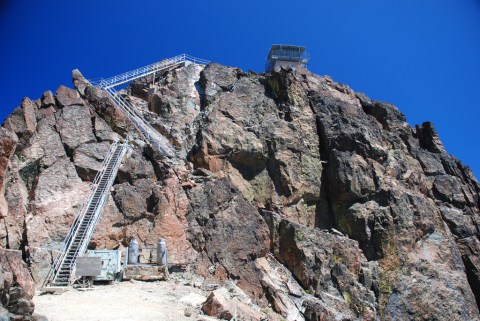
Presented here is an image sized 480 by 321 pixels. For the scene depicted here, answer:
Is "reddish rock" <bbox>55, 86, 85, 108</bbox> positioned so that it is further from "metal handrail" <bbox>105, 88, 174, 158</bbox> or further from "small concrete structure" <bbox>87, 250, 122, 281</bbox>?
"small concrete structure" <bbox>87, 250, 122, 281</bbox>

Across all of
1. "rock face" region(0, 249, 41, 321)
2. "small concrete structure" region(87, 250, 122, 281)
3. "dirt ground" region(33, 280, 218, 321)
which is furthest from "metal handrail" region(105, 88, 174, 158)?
"rock face" region(0, 249, 41, 321)

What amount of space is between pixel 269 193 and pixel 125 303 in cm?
1562

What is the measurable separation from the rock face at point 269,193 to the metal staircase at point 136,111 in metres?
0.89

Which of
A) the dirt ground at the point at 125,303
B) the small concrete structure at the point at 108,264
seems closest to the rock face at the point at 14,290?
→ the dirt ground at the point at 125,303

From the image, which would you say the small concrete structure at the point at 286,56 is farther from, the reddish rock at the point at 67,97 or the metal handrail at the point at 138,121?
the reddish rock at the point at 67,97

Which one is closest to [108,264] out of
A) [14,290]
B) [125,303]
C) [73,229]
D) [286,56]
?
[73,229]

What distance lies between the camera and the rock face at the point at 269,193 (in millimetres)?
22375

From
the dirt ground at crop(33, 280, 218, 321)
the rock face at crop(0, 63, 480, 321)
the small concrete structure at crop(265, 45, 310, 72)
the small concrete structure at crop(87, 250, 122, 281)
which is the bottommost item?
the dirt ground at crop(33, 280, 218, 321)

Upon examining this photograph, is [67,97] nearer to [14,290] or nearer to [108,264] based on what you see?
[108,264]

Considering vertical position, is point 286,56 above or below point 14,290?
above

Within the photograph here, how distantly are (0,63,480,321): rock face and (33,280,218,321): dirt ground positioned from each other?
1.64 meters

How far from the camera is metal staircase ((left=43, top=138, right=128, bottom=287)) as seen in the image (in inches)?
724

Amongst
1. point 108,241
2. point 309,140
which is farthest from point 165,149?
point 309,140

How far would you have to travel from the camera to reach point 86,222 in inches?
851
